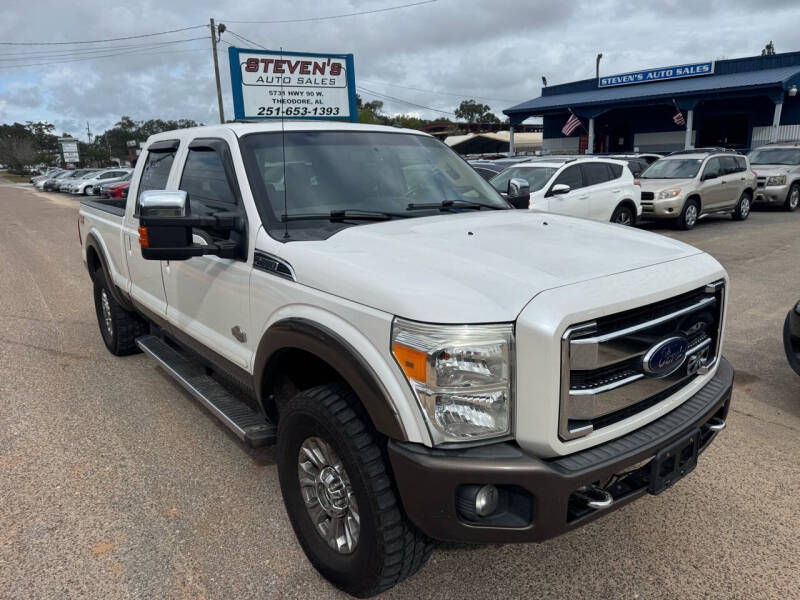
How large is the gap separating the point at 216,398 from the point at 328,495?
1247mm

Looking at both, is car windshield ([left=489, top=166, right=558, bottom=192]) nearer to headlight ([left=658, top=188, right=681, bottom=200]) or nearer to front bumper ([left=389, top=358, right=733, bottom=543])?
headlight ([left=658, top=188, right=681, bottom=200])

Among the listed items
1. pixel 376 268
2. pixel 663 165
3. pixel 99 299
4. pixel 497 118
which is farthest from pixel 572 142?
pixel 497 118

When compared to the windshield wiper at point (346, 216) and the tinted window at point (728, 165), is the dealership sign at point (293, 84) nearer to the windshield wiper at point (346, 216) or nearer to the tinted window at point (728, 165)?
the windshield wiper at point (346, 216)

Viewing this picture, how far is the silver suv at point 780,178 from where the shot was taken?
54.1ft

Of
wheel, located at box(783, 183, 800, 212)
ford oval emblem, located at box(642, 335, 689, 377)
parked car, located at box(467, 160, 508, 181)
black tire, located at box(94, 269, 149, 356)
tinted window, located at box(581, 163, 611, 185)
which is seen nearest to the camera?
ford oval emblem, located at box(642, 335, 689, 377)

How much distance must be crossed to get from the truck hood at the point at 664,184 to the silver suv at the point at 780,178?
4.44m

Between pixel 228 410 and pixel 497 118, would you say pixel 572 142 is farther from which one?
pixel 497 118

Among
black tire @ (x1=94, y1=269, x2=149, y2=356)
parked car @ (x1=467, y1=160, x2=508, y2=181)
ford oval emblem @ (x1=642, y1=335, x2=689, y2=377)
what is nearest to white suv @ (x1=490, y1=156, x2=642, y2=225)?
parked car @ (x1=467, y1=160, x2=508, y2=181)

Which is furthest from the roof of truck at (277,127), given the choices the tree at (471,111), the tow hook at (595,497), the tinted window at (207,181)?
the tree at (471,111)

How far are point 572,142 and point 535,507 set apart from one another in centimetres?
3748

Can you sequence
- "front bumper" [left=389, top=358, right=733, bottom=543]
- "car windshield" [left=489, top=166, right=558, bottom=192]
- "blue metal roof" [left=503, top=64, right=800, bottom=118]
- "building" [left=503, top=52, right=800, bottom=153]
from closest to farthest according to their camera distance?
1. "front bumper" [left=389, top=358, right=733, bottom=543]
2. "car windshield" [left=489, top=166, right=558, bottom=192]
3. "blue metal roof" [left=503, top=64, right=800, bottom=118]
4. "building" [left=503, top=52, right=800, bottom=153]

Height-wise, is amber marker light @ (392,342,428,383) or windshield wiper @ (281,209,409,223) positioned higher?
windshield wiper @ (281,209,409,223)

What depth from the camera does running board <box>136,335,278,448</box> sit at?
3057mm

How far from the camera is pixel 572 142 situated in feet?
121
